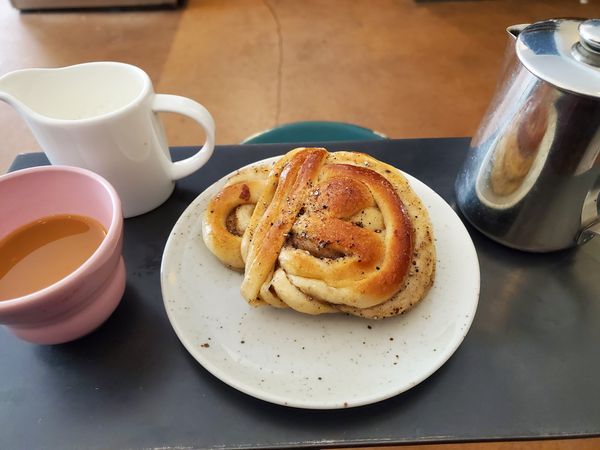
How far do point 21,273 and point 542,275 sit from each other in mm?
652

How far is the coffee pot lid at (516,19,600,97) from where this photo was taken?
0.50 metres

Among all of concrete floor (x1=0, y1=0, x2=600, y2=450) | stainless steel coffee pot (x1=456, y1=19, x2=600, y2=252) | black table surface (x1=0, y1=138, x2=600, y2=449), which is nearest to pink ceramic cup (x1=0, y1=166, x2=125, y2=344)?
black table surface (x1=0, y1=138, x2=600, y2=449)

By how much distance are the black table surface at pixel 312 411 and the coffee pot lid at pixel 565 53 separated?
0.25 m

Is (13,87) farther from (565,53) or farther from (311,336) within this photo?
(565,53)

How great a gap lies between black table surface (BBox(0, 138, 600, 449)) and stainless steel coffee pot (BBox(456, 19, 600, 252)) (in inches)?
2.5

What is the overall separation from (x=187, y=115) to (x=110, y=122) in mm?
103

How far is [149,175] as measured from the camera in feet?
2.24

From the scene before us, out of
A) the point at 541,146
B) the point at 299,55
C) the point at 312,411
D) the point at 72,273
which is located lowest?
the point at 299,55

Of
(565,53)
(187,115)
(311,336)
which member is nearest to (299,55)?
(187,115)

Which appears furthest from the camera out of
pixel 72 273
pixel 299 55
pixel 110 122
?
pixel 299 55

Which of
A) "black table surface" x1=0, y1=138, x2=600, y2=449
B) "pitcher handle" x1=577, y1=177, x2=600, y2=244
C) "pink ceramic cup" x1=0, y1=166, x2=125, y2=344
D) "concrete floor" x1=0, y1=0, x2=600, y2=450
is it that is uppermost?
"pitcher handle" x1=577, y1=177, x2=600, y2=244

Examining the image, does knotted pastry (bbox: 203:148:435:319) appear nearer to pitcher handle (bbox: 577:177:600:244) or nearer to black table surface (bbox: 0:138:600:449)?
black table surface (bbox: 0:138:600:449)

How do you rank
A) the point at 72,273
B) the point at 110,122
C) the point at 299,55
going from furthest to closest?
the point at 299,55, the point at 110,122, the point at 72,273

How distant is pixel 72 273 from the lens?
479 millimetres
